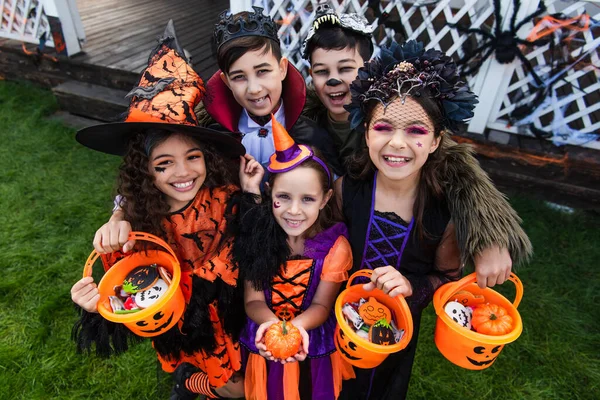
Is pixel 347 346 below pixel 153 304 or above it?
below

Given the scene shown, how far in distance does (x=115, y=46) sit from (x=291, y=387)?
5324 mm

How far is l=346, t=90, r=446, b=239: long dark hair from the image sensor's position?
5.45 feet

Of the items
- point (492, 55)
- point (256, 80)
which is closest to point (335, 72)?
point (256, 80)

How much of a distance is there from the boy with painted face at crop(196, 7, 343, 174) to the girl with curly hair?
0.37 m

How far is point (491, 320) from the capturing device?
63.5 inches

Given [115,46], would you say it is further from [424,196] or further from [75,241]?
[424,196]

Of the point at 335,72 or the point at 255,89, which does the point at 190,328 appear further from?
the point at 335,72

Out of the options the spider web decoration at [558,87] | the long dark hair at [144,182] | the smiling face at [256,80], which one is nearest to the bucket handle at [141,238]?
the long dark hair at [144,182]

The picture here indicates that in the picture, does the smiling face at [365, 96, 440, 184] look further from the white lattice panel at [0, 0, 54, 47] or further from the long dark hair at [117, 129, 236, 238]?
the white lattice panel at [0, 0, 54, 47]

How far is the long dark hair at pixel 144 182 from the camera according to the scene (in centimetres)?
181

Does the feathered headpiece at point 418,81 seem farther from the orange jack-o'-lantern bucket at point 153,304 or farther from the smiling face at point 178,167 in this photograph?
the orange jack-o'-lantern bucket at point 153,304

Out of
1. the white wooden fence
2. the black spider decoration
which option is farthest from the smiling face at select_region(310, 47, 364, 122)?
the white wooden fence

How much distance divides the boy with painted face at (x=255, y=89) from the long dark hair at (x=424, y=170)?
214 millimetres

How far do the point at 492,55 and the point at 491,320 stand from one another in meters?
2.93
